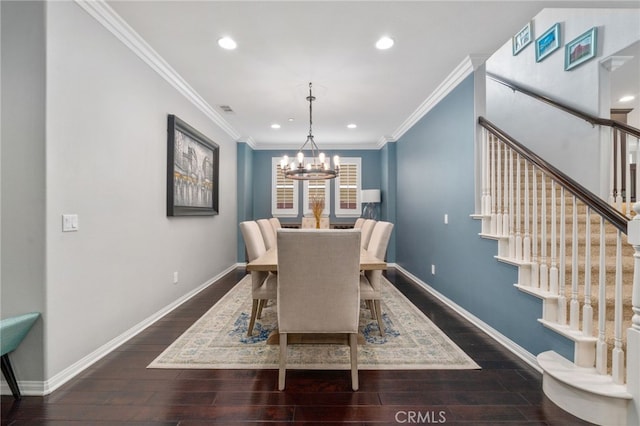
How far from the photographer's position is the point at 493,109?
449cm

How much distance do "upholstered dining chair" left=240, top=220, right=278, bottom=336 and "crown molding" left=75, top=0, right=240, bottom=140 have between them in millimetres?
1788

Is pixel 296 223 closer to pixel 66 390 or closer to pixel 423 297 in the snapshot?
pixel 423 297

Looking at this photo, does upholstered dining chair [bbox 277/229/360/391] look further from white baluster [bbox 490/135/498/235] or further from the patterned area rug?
white baluster [bbox 490/135/498/235]

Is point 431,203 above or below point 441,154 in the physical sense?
below

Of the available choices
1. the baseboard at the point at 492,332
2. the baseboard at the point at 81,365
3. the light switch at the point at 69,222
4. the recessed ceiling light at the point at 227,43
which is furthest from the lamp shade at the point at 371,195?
the light switch at the point at 69,222

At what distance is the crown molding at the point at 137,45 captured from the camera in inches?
80.7

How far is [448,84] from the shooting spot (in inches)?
128

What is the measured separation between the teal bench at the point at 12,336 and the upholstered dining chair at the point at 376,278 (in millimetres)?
2184

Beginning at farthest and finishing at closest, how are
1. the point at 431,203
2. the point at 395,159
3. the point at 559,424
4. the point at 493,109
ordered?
the point at 395,159
the point at 493,109
the point at 431,203
the point at 559,424

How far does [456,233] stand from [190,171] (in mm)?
3245

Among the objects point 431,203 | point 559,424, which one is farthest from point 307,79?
point 559,424

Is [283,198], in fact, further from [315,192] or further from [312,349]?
[312,349]

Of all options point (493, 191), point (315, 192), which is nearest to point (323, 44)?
point (493, 191)

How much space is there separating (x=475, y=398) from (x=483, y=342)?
0.83m
